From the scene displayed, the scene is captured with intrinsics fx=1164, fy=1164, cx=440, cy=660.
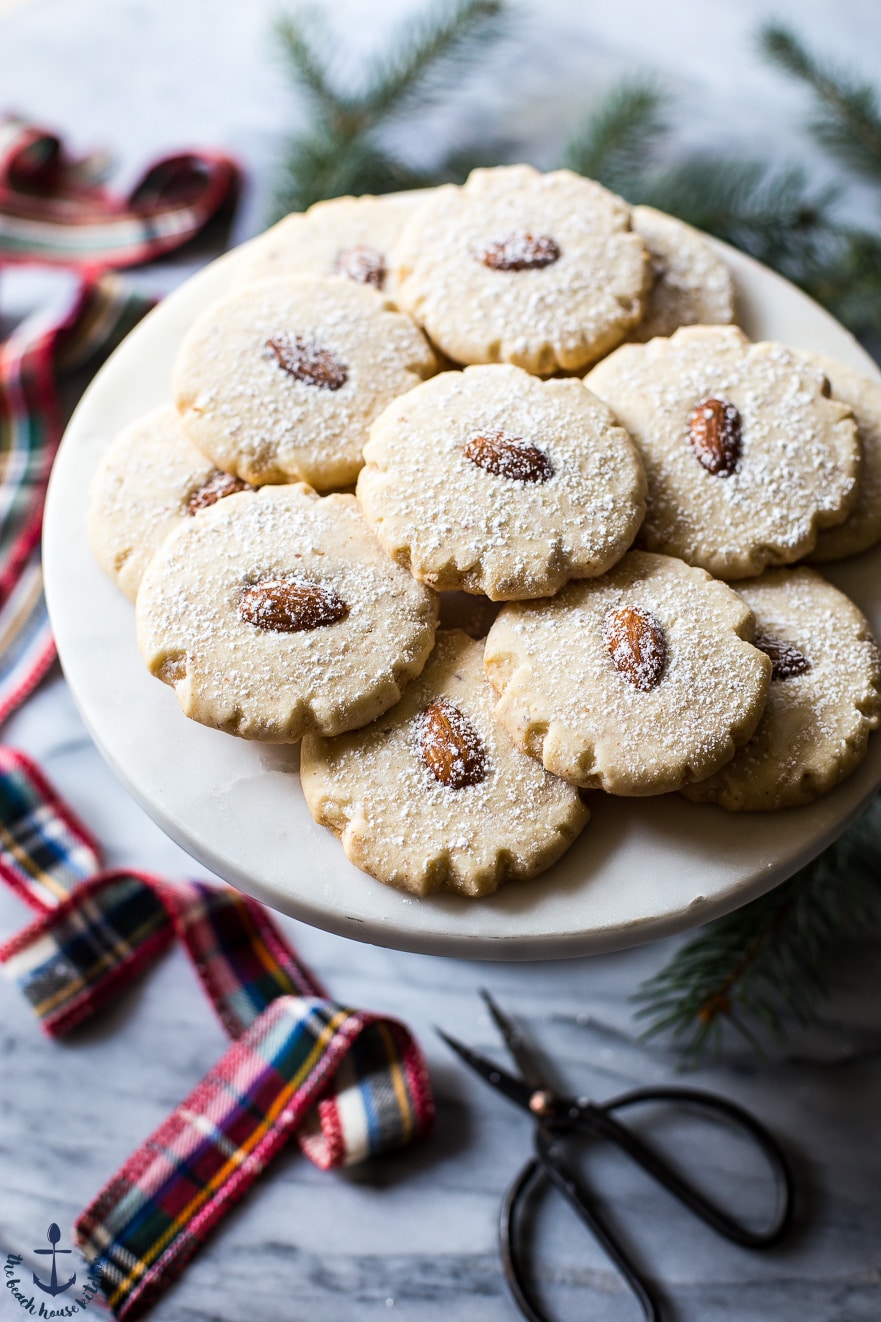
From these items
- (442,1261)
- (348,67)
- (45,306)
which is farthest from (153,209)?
(442,1261)

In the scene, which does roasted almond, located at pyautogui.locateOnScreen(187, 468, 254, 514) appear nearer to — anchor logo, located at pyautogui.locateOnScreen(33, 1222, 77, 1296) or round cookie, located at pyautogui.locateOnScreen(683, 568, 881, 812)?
round cookie, located at pyautogui.locateOnScreen(683, 568, 881, 812)

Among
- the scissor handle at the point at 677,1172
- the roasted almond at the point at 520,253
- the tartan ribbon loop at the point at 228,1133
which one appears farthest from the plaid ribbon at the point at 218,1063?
the roasted almond at the point at 520,253

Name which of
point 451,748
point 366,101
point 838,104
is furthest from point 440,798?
point 838,104

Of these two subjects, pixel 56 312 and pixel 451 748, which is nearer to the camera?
pixel 451 748

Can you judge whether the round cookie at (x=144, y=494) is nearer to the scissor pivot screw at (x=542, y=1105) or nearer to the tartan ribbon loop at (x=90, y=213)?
the scissor pivot screw at (x=542, y=1105)

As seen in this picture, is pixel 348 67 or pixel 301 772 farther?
pixel 348 67

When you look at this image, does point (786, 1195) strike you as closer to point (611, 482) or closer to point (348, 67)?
point (611, 482)

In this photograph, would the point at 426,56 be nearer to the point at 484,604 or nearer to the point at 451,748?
the point at 484,604
